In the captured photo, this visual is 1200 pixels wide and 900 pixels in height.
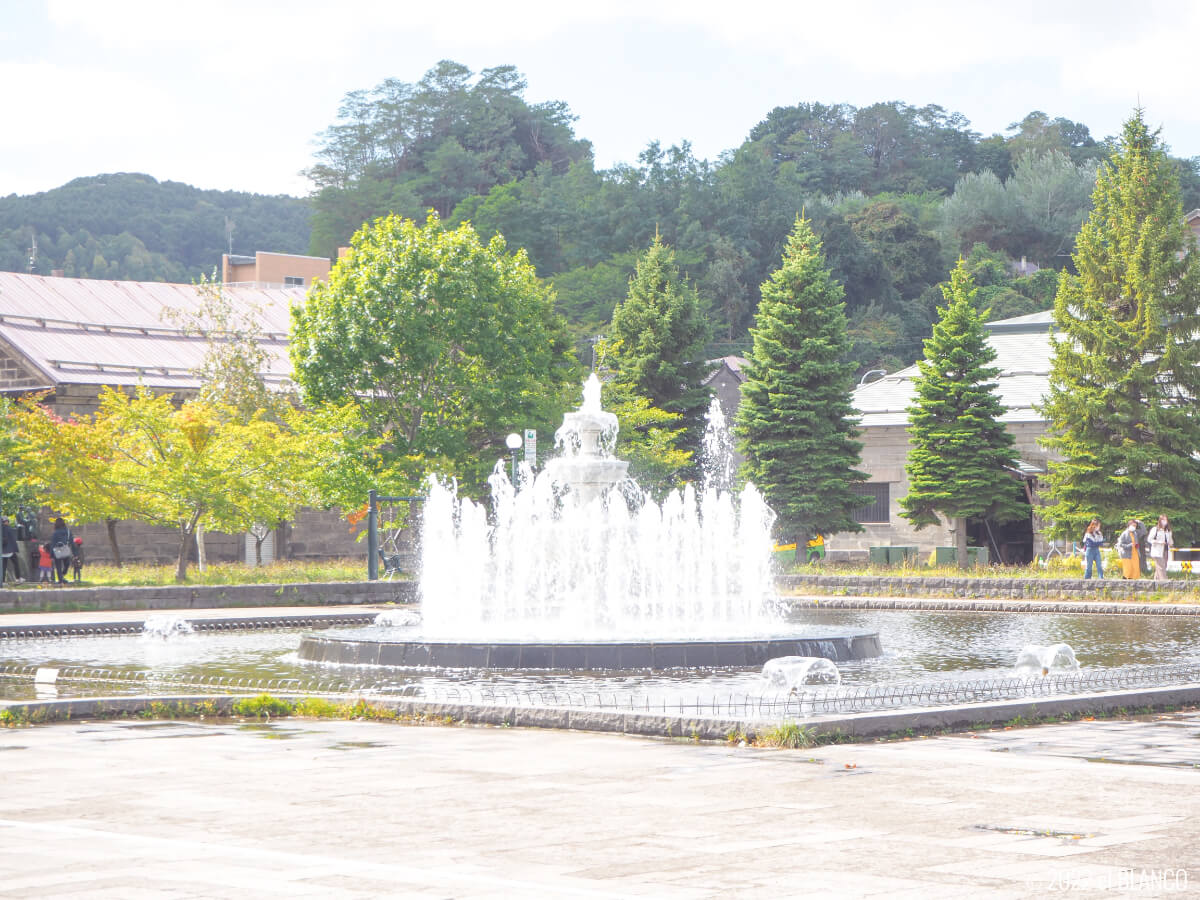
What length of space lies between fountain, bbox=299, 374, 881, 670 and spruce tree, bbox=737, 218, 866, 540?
1166 centimetres

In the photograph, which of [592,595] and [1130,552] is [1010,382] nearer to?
[1130,552]

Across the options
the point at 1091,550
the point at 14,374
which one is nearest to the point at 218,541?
the point at 14,374

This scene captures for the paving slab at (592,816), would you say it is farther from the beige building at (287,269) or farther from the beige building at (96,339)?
the beige building at (287,269)

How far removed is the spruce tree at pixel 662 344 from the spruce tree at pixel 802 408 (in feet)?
24.3

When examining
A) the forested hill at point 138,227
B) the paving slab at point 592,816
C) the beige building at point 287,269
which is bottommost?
the paving slab at point 592,816

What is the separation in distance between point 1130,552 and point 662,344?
20.8 metres

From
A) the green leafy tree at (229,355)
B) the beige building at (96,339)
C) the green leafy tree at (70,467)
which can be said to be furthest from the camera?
the green leafy tree at (229,355)

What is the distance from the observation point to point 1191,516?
35031mm

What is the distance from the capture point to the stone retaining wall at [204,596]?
26.8 m

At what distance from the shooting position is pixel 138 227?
Answer: 357 ft

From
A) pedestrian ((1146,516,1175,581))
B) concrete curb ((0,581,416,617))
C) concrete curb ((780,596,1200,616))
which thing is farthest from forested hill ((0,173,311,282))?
pedestrian ((1146,516,1175,581))

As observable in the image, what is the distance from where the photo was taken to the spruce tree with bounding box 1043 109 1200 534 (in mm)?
35000

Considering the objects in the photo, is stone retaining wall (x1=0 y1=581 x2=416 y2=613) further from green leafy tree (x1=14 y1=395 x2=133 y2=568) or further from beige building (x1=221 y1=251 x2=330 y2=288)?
beige building (x1=221 y1=251 x2=330 y2=288)

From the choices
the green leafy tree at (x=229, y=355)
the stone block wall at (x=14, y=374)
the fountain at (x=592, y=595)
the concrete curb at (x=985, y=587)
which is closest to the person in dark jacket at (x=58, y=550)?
the fountain at (x=592, y=595)
